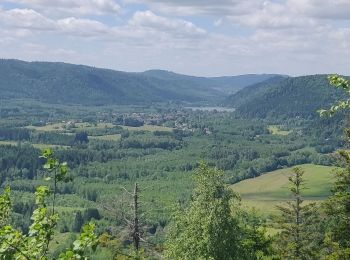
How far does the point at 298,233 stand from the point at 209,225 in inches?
585

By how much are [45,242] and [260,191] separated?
16340 cm

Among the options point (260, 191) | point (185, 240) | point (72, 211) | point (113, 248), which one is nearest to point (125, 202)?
point (113, 248)

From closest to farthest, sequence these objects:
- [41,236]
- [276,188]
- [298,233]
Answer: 1. [41,236]
2. [298,233]
3. [276,188]

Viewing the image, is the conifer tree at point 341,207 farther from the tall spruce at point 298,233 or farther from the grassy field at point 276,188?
the grassy field at point 276,188

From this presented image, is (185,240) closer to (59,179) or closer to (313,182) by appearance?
(59,179)

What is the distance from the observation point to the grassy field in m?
151

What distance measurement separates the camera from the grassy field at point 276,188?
151 meters

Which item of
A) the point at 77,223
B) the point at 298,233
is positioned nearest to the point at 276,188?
the point at 77,223

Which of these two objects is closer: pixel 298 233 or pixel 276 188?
pixel 298 233

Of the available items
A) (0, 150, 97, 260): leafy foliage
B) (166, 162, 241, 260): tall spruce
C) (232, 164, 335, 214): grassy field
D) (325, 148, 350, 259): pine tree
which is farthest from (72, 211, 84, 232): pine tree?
(0, 150, 97, 260): leafy foliage

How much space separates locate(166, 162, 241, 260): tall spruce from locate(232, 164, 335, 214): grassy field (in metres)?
111

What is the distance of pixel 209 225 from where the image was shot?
26.4m

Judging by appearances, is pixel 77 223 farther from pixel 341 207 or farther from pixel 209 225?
pixel 209 225

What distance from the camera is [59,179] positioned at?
10297 mm
